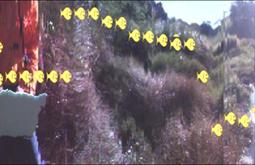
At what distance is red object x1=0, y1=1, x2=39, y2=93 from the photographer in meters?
3.77

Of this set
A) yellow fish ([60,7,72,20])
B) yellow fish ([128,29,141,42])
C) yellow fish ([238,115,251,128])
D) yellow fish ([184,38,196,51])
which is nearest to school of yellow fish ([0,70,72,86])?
yellow fish ([60,7,72,20])

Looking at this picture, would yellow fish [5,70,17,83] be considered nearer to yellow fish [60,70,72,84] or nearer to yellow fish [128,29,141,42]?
yellow fish [60,70,72,84]

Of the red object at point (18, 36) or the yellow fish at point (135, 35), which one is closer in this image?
the red object at point (18, 36)

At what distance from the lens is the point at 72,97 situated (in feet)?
13.1

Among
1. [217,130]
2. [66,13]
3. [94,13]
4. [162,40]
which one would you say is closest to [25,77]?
[66,13]

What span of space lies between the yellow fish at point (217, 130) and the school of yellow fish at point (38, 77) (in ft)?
3.23

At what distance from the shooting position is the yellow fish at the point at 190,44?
162 inches

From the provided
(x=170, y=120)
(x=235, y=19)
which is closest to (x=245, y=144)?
(x=170, y=120)

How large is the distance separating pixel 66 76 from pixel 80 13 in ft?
1.67

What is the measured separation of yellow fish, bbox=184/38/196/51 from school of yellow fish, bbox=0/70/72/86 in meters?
0.81

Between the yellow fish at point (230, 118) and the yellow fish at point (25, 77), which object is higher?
the yellow fish at point (25, 77)

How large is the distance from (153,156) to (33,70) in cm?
97

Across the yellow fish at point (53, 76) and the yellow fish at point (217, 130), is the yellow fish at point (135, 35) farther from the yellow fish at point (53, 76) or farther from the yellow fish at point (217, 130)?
the yellow fish at point (217, 130)

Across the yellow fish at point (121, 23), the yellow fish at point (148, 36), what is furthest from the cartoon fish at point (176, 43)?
the yellow fish at point (121, 23)
